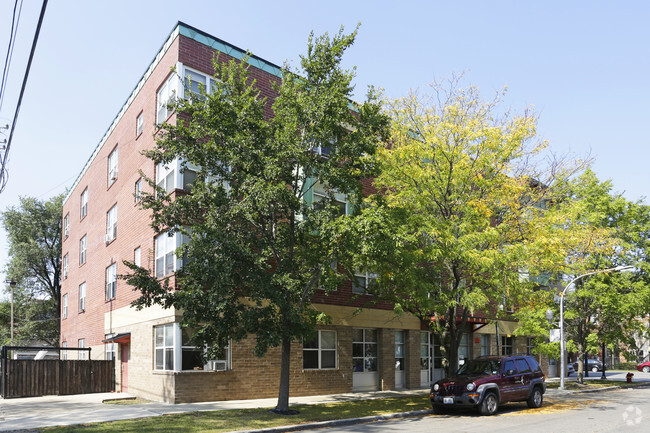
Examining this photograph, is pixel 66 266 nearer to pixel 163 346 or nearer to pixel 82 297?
pixel 82 297

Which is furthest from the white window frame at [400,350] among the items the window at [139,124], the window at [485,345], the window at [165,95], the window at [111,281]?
the window at [139,124]

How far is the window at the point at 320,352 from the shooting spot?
74.5 ft

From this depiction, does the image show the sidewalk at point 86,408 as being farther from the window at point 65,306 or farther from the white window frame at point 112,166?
the window at point 65,306

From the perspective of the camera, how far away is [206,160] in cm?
1602

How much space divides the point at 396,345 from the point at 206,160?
15.3 metres

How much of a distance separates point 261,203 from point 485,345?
23.7 m

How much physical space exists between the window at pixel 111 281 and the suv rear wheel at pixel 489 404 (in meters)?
17.5

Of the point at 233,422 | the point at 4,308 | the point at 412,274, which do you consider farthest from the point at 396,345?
the point at 4,308

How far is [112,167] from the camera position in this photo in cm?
2891

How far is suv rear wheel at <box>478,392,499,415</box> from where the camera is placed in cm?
1659

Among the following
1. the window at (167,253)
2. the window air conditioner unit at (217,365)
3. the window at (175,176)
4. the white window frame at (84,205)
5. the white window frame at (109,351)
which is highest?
the white window frame at (84,205)

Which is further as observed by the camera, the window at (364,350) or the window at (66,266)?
the window at (66,266)

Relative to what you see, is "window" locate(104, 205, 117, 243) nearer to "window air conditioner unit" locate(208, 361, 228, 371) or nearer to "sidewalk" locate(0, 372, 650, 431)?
"sidewalk" locate(0, 372, 650, 431)

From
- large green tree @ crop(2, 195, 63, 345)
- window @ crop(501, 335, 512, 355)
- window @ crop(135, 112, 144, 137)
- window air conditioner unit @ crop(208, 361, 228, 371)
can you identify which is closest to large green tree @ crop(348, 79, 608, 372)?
window air conditioner unit @ crop(208, 361, 228, 371)
